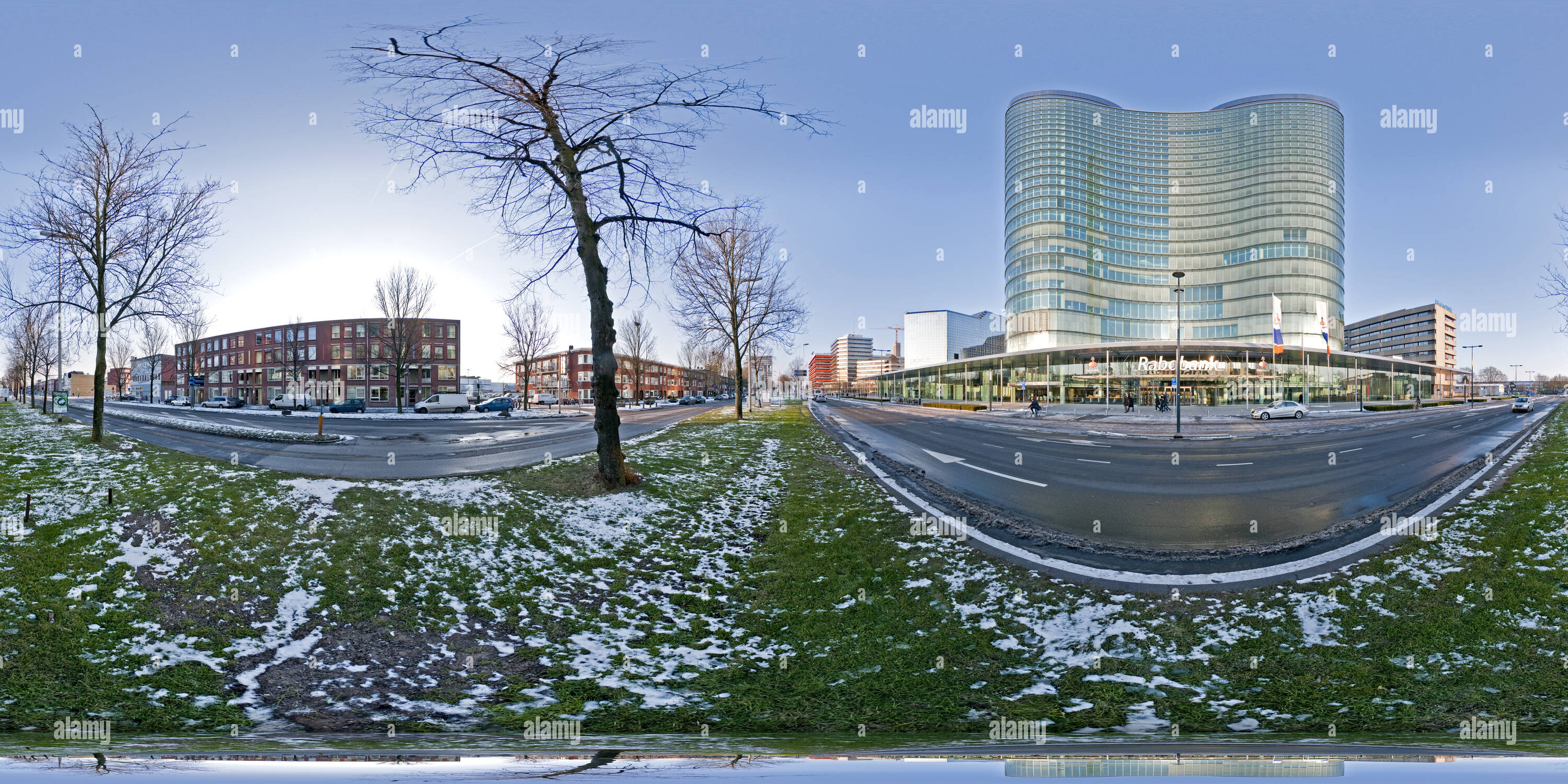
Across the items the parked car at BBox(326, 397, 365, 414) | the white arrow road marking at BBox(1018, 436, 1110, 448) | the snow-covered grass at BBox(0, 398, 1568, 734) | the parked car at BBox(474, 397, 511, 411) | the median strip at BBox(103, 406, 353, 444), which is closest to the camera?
the snow-covered grass at BBox(0, 398, 1568, 734)

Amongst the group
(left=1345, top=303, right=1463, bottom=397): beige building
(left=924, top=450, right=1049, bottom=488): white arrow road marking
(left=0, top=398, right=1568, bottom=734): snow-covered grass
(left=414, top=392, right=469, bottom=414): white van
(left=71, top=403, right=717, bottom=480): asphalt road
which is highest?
(left=1345, top=303, right=1463, bottom=397): beige building

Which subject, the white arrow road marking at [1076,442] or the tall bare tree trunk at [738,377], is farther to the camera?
the tall bare tree trunk at [738,377]

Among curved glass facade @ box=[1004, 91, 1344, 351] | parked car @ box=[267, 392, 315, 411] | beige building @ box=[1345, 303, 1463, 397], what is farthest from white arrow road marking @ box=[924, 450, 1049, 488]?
beige building @ box=[1345, 303, 1463, 397]

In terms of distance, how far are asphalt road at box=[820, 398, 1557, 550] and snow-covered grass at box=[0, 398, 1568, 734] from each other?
2140mm

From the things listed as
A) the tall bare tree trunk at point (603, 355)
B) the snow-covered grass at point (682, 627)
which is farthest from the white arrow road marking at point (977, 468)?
the tall bare tree trunk at point (603, 355)

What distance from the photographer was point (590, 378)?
5084 inches

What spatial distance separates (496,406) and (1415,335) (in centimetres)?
21577

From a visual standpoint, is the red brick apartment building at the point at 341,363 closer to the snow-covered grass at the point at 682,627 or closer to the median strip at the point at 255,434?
the median strip at the point at 255,434

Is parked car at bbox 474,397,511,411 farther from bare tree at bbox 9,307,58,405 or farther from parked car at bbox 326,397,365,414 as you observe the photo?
bare tree at bbox 9,307,58,405

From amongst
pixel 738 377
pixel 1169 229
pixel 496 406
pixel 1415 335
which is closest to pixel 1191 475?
pixel 738 377

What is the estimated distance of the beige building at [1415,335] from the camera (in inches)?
5886

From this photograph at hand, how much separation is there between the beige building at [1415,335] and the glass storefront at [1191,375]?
8099 cm

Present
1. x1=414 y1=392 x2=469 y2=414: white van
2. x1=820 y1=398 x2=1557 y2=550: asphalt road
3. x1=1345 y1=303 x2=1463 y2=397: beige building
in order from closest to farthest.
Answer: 1. x1=820 y1=398 x2=1557 y2=550: asphalt road
2. x1=414 y1=392 x2=469 y2=414: white van
3. x1=1345 y1=303 x2=1463 y2=397: beige building

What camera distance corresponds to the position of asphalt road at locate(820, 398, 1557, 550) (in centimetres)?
954
